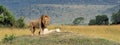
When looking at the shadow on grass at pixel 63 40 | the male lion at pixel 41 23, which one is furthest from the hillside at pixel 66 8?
the shadow on grass at pixel 63 40

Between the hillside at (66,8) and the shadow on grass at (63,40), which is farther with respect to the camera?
the hillside at (66,8)

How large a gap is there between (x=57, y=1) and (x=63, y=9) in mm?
13052

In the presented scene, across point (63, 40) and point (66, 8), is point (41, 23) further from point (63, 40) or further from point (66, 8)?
point (66, 8)

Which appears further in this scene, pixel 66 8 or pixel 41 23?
pixel 66 8

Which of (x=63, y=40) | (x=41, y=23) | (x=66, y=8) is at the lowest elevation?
(x=66, y=8)

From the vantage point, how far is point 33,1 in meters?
127

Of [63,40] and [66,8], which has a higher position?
[63,40]

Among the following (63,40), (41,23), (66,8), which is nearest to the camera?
(63,40)

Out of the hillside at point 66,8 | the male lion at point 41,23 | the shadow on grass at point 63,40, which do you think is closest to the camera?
the shadow on grass at point 63,40

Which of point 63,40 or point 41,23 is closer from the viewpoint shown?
point 63,40

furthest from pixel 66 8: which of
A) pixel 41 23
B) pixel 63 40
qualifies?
pixel 63 40

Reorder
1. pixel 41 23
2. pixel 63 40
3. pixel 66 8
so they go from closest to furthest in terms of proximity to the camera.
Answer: pixel 63 40
pixel 41 23
pixel 66 8

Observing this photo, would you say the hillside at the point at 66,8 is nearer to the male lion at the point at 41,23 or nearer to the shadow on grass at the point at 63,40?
the male lion at the point at 41,23

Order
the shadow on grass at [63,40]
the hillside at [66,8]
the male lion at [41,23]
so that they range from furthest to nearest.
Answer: the hillside at [66,8]
the male lion at [41,23]
the shadow on grass at [63,40]
